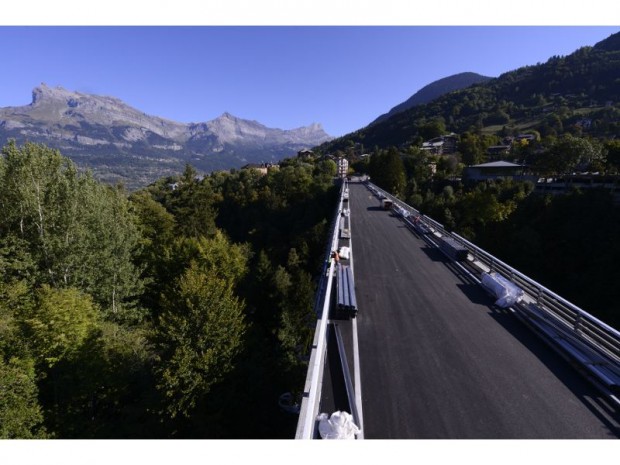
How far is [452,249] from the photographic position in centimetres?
1558

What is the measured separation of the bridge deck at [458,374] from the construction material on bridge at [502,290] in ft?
1.03

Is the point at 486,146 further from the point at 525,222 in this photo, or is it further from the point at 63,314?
the point at 63,314

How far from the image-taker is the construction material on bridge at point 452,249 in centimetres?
1488

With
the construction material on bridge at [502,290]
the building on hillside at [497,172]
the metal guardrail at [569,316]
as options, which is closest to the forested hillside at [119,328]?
the construction material on bridge at [502,290]

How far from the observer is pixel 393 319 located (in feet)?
31.6

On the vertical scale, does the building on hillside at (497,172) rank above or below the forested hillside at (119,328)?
above

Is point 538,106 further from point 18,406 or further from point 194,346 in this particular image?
point 18,406

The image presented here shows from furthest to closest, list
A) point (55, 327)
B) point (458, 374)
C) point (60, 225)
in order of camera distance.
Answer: point (60, 225), point (55, 327), point (458, 374)

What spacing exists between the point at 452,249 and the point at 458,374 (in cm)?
955

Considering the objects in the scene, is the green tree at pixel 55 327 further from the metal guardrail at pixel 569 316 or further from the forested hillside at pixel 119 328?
the metal guardrail at pixel 569 316

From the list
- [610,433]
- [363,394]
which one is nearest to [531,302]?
[610,433]

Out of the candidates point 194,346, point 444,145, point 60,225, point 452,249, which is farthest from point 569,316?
point 444,145

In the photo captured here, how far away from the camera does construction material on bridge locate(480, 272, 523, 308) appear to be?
400 inches

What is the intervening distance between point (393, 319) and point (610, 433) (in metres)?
5.03
